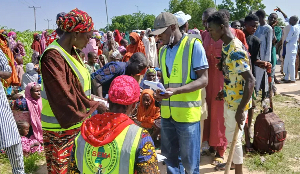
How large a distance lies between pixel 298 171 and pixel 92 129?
11.0 ft

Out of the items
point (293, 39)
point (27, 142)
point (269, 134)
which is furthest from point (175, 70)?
point (293, 39)

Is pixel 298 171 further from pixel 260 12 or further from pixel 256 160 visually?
pixel 260 12

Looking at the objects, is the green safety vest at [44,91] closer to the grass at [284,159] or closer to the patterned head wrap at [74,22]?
the patterned head wrap at [74,22]

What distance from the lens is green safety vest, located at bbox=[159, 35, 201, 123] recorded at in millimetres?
2613

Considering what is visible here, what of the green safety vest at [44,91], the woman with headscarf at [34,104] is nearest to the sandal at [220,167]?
the green safety vest at [44,91]

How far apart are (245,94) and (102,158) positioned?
174 cm

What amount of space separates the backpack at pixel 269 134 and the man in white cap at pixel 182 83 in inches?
73.7

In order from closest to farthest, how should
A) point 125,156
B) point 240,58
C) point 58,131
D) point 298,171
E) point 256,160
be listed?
point 125,156
point 58,131
point 240,58
point 298,171
point 256,160

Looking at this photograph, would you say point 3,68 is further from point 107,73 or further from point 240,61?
point 240,61

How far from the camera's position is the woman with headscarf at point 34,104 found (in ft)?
15.7

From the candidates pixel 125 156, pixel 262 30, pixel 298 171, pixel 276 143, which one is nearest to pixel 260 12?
pixel 262 30

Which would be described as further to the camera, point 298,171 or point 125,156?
point 298,171

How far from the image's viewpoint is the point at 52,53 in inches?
87.0

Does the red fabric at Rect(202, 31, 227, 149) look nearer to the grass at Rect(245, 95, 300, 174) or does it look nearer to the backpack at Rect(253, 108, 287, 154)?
the grass at Rect(245, 95, 300, 174)
